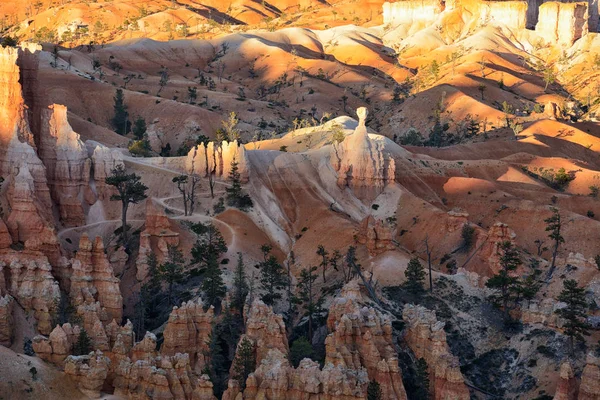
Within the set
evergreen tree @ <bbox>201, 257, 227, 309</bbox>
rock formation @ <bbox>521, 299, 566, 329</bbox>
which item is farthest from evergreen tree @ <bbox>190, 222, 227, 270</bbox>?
rock formation @ <bbox>521, 299, 566, 329</bbox>

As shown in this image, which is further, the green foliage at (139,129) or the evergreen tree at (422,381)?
the green foliage at (139,129)

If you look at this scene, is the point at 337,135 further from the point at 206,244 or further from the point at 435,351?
the point at 435,351

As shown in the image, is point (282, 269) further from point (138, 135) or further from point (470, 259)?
point (138, 135)

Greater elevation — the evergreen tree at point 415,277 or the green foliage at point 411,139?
the evergreen tree at point 415,277

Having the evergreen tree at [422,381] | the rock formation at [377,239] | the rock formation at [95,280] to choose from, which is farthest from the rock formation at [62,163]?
the evergreen tree at [422,381]

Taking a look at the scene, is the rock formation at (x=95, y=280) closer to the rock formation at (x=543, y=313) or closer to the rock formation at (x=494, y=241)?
the rock formation at (x=494, y=241)

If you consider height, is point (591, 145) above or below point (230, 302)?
below

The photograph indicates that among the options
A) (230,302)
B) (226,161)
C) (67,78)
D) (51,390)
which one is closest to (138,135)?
(67,78)
